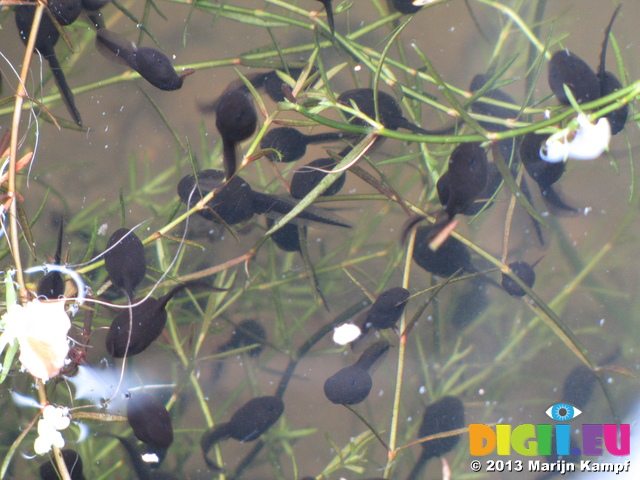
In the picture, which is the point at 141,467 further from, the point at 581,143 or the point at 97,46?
the point at 581,143

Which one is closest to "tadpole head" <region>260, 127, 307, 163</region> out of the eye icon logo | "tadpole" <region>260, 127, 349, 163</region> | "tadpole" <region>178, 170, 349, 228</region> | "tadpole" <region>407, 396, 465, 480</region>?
"tadpole" <region>260, 127, 349, 163</region>

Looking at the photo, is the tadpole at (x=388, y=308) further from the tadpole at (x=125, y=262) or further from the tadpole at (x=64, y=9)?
the tadpole at (x=64, y=9)

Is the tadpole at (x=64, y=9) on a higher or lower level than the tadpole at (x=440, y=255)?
higher

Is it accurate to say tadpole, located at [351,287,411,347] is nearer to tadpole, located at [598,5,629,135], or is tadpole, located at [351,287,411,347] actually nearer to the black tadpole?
tadpole, located at [598,5,629,135]

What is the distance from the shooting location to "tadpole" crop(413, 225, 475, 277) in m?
1.08

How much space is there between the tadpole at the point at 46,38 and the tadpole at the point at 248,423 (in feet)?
3.00

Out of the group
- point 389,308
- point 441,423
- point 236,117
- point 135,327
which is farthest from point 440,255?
point 135,327

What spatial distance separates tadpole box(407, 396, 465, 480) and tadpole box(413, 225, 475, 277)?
407 mm

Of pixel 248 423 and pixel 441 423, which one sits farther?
pixel 441 423

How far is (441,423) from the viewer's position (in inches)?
48.3

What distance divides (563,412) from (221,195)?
3.86ft

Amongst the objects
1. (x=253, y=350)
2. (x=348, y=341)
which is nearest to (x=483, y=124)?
(x=348, y=341)

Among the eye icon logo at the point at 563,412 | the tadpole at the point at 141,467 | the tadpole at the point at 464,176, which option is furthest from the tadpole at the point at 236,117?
the eye icon logo at the point at 563,412

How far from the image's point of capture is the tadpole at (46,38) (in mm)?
981
